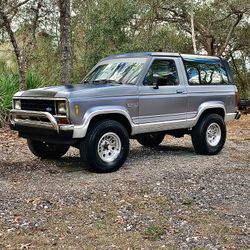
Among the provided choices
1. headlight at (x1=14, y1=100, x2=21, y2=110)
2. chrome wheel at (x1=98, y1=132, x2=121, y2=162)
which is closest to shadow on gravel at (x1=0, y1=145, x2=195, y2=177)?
chrome wheel at (x1=98, y1=132, x2=121, y2=162)

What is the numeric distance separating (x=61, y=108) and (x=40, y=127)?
0.58 metres

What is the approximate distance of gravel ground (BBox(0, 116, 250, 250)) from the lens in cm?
437

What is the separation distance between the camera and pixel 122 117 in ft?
23.4

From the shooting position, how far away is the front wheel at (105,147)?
663 cm

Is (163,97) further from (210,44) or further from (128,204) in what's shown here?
(210,44)

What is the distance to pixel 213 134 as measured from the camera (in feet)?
29.0

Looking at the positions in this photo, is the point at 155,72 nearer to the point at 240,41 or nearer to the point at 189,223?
the point at 189,223

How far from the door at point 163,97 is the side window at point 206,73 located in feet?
0.87

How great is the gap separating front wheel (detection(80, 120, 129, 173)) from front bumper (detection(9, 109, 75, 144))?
0.29 meters

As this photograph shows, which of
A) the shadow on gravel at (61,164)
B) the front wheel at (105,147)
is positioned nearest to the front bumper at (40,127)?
the front wheel at (105,147)

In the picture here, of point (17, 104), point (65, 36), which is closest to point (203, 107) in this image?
point (17, 104)

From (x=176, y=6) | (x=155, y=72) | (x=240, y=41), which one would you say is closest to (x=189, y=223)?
(x=155, y=72)

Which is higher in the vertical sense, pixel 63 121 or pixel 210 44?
pixel 210 44

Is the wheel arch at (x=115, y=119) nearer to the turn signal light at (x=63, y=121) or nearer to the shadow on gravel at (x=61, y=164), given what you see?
the turn signal light at (x=63, y=121)
